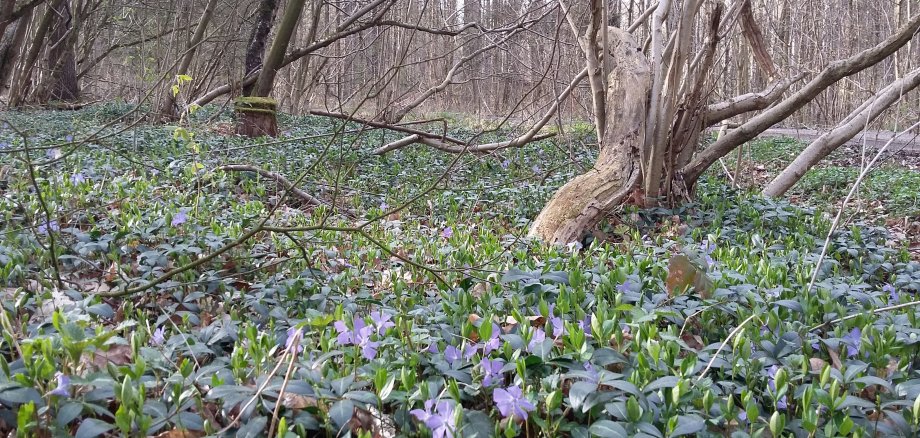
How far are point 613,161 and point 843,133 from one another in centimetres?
269

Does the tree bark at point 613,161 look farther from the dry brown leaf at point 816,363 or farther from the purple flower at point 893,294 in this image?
the dry brown leaf at point 816,363

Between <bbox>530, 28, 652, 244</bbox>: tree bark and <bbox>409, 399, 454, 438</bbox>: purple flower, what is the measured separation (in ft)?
11.4

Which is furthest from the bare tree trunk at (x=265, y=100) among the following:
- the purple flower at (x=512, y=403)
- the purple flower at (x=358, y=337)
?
the purple flower at (x=512, y=403)

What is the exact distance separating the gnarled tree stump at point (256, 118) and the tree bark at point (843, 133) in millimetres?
6504

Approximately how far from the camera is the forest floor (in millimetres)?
1512

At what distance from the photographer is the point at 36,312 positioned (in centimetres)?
228

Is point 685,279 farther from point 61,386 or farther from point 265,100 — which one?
point 265,100

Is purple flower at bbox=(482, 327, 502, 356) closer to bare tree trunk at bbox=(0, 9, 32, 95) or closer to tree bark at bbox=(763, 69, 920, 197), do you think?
tree bark at bbox=(763, 69, 920, 197)

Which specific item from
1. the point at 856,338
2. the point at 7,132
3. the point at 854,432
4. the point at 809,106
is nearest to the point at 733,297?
the point at 856,338

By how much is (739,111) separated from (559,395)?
19.9 feet

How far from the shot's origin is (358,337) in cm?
185

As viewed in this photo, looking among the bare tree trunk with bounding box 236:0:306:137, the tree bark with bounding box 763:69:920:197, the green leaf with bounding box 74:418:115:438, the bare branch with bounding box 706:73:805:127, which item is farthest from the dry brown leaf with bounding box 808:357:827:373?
the bare tree trunk with bounding box 236:0:306:137

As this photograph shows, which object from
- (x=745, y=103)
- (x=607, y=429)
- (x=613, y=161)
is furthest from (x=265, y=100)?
(x=607, y=429)

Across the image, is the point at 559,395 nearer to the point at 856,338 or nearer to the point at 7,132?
the point at 856,338
